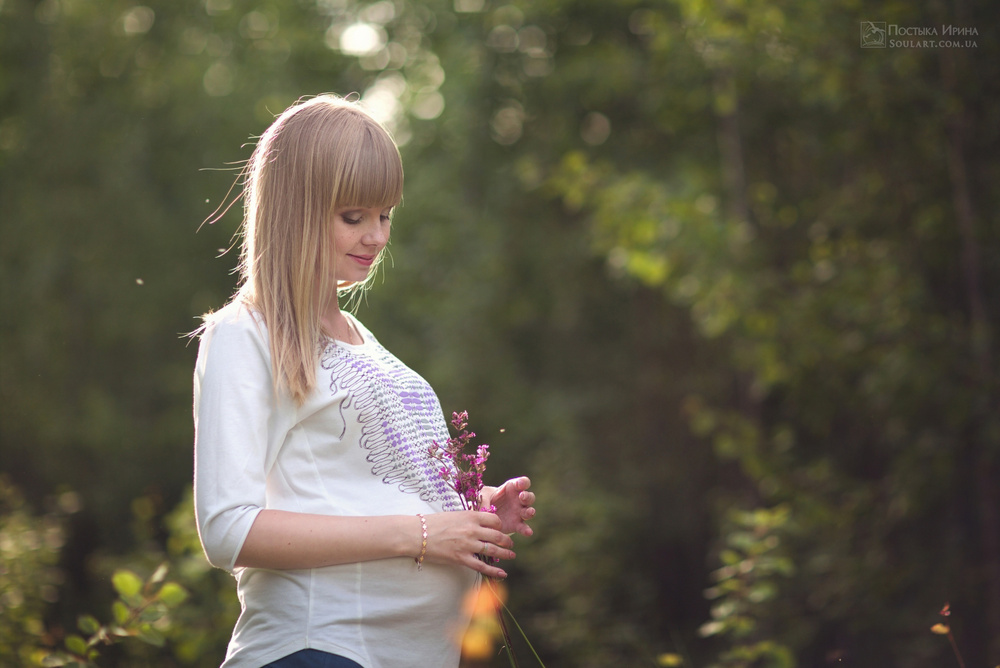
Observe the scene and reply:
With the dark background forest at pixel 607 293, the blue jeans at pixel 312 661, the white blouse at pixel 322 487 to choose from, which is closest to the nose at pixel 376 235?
the white blouse at pixel 322 487

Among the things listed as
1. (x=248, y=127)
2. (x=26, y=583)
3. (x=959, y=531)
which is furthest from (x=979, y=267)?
(x=248, y=127)

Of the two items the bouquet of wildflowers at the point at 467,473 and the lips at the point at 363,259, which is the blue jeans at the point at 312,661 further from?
the lips at the point at 363,259

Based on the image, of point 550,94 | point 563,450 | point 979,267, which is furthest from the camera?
point 563,450

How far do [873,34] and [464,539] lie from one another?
13.3 feet

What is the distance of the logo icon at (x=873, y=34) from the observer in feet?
15.2

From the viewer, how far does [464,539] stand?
1.71 m

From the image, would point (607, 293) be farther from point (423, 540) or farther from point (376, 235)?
point (423, 540)

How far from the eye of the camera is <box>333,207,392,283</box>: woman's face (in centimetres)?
187

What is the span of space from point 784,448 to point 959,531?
126cm

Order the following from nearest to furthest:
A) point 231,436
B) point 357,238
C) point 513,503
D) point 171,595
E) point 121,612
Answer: point 231,436 → point 357,238 → point 513,503 → point 121,612 → point 171,595

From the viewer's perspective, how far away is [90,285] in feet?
40.2

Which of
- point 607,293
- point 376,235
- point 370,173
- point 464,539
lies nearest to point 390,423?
point 464,539

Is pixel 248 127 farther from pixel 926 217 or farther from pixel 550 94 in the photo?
pixel 926 217

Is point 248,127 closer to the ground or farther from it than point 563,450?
farther from it
